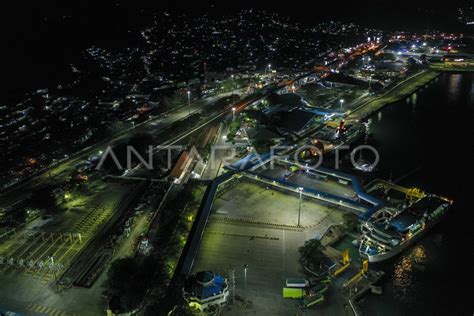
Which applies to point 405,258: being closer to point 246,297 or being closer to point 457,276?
point 457,276

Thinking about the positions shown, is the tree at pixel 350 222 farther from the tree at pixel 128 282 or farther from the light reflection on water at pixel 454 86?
the light reflection on water at pixel 454 86

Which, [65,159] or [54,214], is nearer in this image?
[54,214]

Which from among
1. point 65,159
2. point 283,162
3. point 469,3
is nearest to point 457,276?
point 283,162

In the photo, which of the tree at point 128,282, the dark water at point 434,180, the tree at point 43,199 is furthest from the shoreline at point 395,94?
the tree at point 128,282

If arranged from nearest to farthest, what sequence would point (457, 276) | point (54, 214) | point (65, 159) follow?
point (457, 276), point (54, 214), point (65, 159)

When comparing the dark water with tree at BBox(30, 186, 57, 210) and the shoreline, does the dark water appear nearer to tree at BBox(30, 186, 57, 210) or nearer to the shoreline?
the shoreline

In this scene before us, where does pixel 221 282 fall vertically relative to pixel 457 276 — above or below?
above
